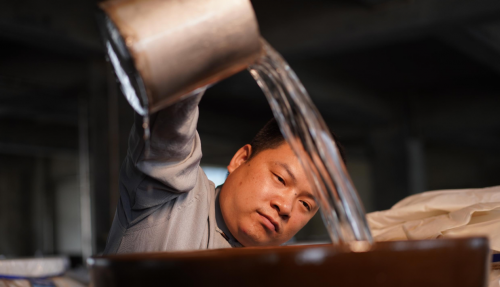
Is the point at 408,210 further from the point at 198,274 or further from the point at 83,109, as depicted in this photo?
the point at 83,109

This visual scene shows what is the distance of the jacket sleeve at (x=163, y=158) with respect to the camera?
0.64 metres

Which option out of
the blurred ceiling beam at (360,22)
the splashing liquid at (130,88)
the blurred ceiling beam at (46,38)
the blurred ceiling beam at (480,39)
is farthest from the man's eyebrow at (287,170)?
the blurred ceiling beam at (480,39)

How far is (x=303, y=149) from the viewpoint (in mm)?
611

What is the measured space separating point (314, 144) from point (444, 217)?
46 centimetres

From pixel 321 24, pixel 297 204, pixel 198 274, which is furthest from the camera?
pixel 321 24

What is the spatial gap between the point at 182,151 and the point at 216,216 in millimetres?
325

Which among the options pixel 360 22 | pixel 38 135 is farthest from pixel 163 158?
pixel 38 135

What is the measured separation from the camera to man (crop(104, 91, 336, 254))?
739 mm

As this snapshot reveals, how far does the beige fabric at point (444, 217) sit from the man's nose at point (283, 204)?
21 centimetres

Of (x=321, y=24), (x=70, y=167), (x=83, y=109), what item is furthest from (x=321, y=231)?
(x=321, y=24)

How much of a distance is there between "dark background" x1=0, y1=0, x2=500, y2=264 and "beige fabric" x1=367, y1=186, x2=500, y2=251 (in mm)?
1537

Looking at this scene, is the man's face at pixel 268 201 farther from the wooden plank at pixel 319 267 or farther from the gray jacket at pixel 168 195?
the wooden plank at pixel 319 267

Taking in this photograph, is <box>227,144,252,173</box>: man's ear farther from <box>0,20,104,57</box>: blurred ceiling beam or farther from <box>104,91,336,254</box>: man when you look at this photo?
<box>0,20,104,57</box>: blurred ceiling beam

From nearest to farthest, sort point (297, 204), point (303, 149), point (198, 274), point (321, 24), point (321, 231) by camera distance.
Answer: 1. point (198, 274)
2. point (303, 149)
3. point (297, 204)
4. point (321, 24)
5. point (321, 231)
